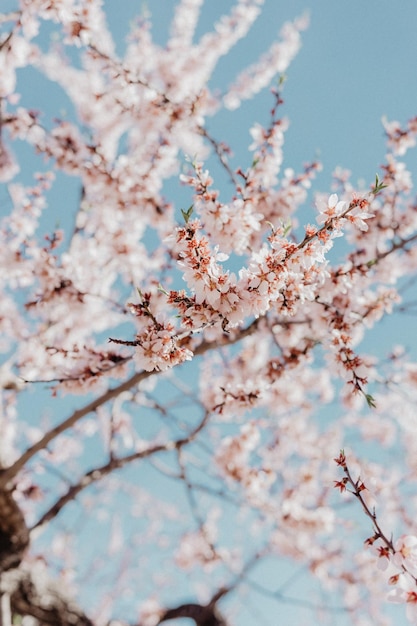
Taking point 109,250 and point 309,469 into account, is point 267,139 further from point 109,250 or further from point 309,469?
point 309,469

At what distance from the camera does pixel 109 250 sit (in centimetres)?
473

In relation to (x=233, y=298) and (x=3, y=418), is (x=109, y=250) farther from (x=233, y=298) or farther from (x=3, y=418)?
(x=233, y=298)

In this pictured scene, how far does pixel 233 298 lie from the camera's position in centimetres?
189

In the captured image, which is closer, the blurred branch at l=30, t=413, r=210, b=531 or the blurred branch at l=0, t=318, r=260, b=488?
the blurred branch at l=0, t=318, r=260, b=488

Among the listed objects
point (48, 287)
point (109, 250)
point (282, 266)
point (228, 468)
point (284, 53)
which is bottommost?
point (282, 266)

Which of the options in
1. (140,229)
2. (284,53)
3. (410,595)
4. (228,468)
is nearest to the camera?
(410,595)

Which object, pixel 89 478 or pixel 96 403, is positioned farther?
pixel 89 478

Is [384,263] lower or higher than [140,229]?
lower

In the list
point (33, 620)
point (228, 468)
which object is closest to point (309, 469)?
point (228, 468)

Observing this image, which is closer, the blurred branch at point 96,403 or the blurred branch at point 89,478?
the blurred branch at point 96,403

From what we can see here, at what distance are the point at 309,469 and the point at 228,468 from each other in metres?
1.20

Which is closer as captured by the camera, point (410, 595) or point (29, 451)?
point (410, 595)

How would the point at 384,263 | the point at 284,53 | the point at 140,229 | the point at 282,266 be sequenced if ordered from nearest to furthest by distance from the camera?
the point at 282,266 < the point at 384,263 < the point at 140,229 < the point at 284,53

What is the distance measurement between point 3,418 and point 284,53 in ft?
25.3
